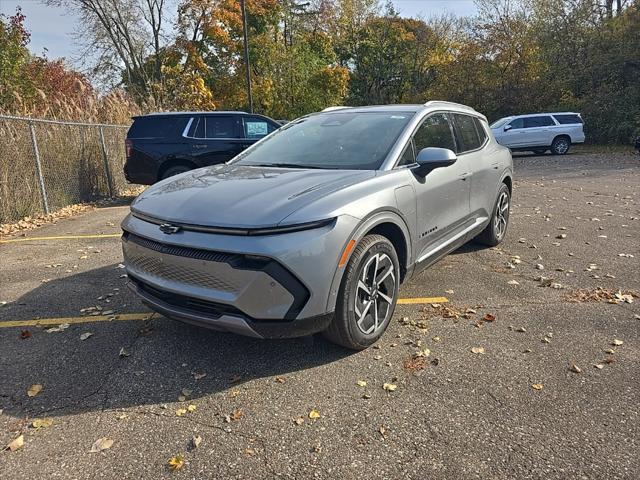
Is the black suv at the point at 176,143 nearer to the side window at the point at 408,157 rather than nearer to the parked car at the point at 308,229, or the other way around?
the parked car at the point at 308,229

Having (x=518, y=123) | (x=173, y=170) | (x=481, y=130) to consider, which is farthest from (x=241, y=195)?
(x=518, y=123)

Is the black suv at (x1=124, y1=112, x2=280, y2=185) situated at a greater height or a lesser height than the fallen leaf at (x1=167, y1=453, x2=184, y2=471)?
greater

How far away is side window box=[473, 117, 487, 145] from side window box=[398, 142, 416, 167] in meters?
1.86

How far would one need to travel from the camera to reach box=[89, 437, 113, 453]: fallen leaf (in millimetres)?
2375

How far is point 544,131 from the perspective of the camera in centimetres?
2041

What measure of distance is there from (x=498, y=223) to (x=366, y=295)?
3.34 m

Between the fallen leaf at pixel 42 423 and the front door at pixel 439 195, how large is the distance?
2.72 meters

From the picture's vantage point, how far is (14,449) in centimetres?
237

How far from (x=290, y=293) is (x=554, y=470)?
5.16ft

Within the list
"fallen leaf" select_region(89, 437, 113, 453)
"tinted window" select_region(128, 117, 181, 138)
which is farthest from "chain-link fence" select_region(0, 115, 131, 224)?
"fallen leaf" select_region(89, 437, 113, 453)

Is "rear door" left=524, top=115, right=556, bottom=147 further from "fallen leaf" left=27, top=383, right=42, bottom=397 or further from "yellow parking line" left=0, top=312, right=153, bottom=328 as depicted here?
"fallen leaf" left=27, top=383, right=42, bottom=397

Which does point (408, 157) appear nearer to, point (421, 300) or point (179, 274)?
point (421, 300)

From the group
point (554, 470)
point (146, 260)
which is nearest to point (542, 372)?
point (554, 470)

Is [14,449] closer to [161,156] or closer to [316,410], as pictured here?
[316,410]
